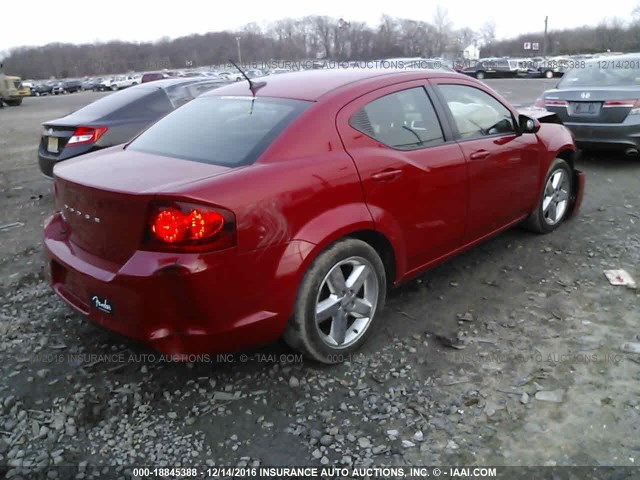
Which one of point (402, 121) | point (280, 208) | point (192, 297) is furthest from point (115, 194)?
point (402, 121)

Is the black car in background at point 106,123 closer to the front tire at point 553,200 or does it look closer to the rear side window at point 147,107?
the rear side window at point 147,107

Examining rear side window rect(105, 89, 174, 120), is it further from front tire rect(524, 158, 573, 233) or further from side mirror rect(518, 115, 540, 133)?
front tire rect(524, 158, 573, 233)

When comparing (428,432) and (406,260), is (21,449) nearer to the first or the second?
(428,432)

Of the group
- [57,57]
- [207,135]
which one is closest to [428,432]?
[207,135]

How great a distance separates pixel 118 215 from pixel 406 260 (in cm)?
176

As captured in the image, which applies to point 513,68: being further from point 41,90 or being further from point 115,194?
point 41,90

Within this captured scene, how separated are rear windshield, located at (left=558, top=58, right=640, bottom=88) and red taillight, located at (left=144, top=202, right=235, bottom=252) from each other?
7192 mm

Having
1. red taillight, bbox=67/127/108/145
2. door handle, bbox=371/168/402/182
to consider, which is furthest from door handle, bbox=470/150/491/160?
red taillight, bbox=67/127/108/145

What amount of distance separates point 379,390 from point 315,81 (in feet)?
6.41

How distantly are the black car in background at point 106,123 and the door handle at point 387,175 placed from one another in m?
4.24

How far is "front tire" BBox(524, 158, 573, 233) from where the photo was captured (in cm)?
487

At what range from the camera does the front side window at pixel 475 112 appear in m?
3.88

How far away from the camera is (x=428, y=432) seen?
262cm

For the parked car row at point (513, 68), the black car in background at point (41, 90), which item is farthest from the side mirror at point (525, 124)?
the black car in background at point (41, 90)
